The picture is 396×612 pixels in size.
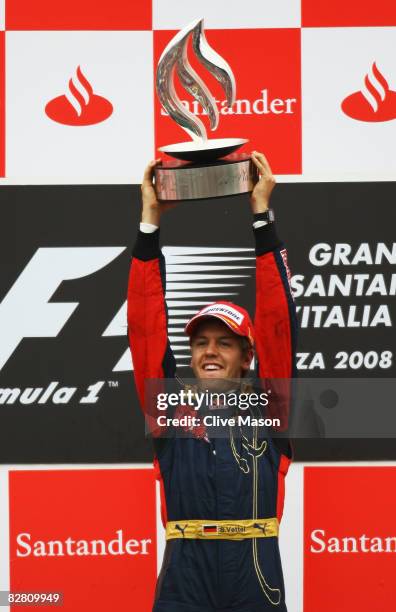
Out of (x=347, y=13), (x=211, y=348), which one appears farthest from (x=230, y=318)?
(x=347, y=13)

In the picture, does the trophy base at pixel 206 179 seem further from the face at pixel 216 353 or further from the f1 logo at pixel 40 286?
the f1 logo at pixel 40 286

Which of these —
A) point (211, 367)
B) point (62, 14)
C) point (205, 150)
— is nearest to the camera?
point (205, 150)

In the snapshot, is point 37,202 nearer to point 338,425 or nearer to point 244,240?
point 244,240

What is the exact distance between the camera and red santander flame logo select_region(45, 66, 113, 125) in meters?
2.73

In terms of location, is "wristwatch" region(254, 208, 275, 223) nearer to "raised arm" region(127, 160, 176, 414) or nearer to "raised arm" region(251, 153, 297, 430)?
"raised arm" region(251, 153, 297, 430)

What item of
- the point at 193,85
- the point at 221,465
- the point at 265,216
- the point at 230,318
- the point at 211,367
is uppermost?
the point at 193,85

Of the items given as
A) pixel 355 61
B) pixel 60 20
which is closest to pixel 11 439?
pixel 60 20

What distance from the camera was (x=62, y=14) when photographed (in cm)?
273

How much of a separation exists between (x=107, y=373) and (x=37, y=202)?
0.50 m

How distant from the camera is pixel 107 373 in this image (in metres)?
2.77

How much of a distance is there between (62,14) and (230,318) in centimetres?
107

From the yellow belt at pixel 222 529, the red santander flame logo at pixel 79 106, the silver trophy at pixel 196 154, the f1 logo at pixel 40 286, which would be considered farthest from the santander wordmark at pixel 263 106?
the yellow belt at pixel 222 529

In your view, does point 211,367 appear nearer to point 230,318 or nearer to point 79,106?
point 230,318

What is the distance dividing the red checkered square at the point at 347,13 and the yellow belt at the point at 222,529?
4.48 ft
